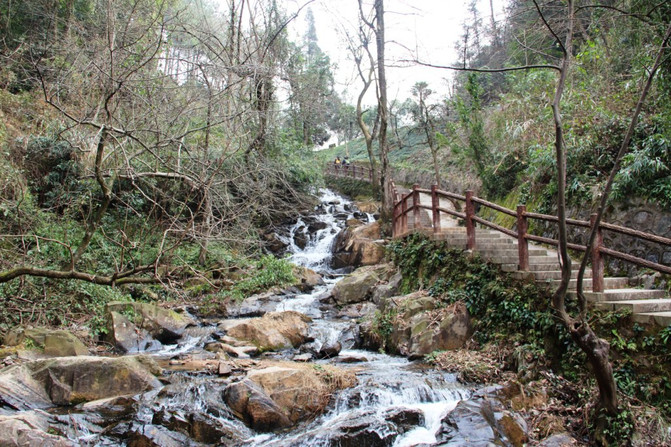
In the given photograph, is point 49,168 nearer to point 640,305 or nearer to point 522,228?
point 522,228

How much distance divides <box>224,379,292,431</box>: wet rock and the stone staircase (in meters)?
3.95

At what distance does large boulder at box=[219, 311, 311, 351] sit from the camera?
7.77 m

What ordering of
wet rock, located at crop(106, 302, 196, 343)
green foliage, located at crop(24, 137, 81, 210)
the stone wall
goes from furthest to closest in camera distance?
1. green foliage, located at crop(24, 137, 81, 210)
2. wet rock, located at crop(106, 302, 196, 343)
3. the stone wall

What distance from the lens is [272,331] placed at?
8016mm

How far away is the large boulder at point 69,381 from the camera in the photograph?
4.74 metres

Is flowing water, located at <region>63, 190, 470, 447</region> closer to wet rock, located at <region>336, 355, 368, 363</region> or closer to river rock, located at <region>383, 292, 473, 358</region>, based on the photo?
wet rock, located at <region>336, 355, 368, 363</region>

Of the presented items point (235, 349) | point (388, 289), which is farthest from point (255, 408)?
point (388, 289)

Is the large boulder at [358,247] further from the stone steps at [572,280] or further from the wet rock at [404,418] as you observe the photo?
the wet rock at [404,418]

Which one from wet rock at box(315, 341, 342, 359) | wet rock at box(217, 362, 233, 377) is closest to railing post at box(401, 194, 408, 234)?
wet rock at box(315, 341, 342, 359)

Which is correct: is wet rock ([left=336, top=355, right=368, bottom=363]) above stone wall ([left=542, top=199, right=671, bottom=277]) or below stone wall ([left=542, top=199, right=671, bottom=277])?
below

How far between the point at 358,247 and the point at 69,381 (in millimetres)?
10612

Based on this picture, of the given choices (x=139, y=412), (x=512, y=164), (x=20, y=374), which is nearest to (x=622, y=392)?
(x=139, y=412)

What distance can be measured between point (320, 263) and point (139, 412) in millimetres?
11213

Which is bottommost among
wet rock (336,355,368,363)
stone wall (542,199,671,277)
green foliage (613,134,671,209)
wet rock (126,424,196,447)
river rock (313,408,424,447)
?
wet rock (336,355,368,363)
